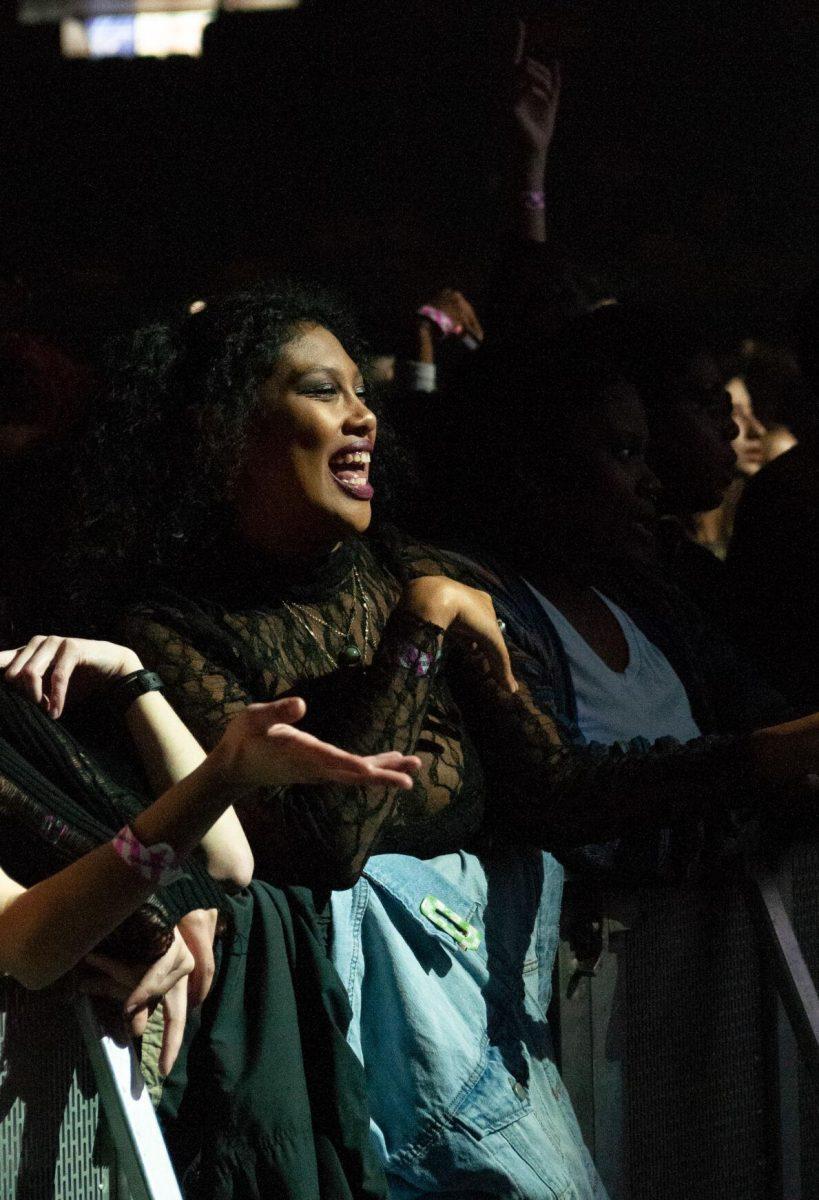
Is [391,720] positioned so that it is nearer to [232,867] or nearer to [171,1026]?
[232,867]

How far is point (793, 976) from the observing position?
2762 millimetres

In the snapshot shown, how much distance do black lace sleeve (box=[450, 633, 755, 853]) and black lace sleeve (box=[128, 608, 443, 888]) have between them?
0.94ft

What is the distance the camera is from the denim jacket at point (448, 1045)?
7.32 feet

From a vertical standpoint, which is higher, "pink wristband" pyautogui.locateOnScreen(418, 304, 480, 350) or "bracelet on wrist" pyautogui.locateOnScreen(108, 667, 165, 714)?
"bracelet on wrist" pyautogui.locateOnScreen(108, 667, 165, 714)

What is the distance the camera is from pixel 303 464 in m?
2.53

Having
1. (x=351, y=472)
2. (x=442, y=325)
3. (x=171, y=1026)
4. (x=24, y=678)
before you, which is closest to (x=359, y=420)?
(x=351, y=472)

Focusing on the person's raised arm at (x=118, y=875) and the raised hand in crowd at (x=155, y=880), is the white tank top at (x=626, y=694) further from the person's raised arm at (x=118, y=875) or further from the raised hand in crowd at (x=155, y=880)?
the person's raised arm at (x=118, y=875)

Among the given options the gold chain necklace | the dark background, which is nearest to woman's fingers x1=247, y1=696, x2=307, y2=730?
the gold chain necklace

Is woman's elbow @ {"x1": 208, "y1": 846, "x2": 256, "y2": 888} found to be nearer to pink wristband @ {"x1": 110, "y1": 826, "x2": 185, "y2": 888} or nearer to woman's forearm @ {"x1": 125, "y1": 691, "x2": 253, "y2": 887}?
woman's forearm @ {"x1": 125, "y1": 691, "x2": 253, "y2": 887}

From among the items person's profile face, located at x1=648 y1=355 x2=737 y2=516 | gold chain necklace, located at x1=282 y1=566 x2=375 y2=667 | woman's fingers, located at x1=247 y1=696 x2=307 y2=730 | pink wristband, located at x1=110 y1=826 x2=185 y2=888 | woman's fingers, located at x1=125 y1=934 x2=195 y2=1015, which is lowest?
person's profile face, located at x1=648 y1=355 x2=737 y2=516

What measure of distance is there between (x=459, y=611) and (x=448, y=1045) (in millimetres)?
583

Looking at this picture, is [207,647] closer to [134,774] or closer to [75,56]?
[134,774]

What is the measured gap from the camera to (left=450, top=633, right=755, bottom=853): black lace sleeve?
2596 mm

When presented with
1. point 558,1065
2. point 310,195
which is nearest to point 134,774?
point 558,1065
